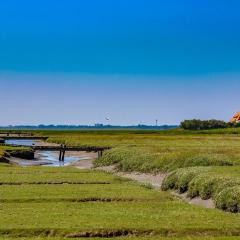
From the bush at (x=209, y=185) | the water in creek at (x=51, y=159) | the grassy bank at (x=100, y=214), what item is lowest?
the water in creek at (x=51, y=159)

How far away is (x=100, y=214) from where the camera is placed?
2702cm

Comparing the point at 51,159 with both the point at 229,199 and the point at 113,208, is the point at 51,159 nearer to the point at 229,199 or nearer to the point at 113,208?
the point at 229,199

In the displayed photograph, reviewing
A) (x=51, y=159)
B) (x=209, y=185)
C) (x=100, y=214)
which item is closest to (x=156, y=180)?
(x=209, y=185)

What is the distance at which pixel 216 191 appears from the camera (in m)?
34.7

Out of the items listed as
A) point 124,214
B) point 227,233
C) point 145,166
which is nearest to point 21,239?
point 124,214

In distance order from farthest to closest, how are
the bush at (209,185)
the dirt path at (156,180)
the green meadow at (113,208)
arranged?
the dirt path at (156,180), the bush at (209,185), the green meadow at (113,208)

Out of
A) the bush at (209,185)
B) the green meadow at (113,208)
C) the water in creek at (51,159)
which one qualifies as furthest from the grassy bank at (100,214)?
the water in creek at (51,159)

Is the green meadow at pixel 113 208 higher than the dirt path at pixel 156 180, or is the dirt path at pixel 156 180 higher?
the green meadow at pixel 113 208

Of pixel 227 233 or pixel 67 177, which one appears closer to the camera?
pixel 227 233

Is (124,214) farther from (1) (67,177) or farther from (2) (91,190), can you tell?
(1) (67,177)

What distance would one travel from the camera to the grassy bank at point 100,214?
23.4m

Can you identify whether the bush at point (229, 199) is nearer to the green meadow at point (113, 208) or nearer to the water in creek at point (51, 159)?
the green meadow at point (113, 208)

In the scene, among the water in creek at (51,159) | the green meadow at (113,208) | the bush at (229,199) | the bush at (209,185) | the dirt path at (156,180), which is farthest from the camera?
the water in creek at (51,159)

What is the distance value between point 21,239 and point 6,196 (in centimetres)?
1120
